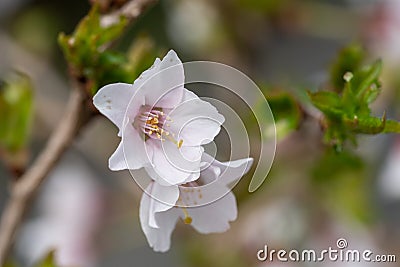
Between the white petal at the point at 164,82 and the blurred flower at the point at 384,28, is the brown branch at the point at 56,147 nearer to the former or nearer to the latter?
the white petal at the point at 164,82

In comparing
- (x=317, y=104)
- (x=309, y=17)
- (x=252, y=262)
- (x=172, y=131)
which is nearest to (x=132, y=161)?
(x=172, y=131)

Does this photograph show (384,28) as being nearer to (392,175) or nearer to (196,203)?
(392,175)

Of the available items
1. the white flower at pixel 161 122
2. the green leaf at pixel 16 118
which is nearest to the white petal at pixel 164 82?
the white flower at pixel 161 122

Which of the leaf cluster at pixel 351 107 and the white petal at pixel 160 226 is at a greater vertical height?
the leaf cluster at pixel 351 107

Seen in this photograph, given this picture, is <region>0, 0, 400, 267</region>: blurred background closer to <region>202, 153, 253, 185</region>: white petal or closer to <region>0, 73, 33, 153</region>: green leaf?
<region>0, 73, 33, 153</region>: green leaf

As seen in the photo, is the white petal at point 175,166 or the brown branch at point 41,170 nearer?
the white petal at point 175,166

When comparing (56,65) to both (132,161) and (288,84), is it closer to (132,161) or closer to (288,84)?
(288,84)

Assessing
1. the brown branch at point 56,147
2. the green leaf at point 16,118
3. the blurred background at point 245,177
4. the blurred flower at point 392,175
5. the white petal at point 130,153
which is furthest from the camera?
the blurred flower at point 392,175
